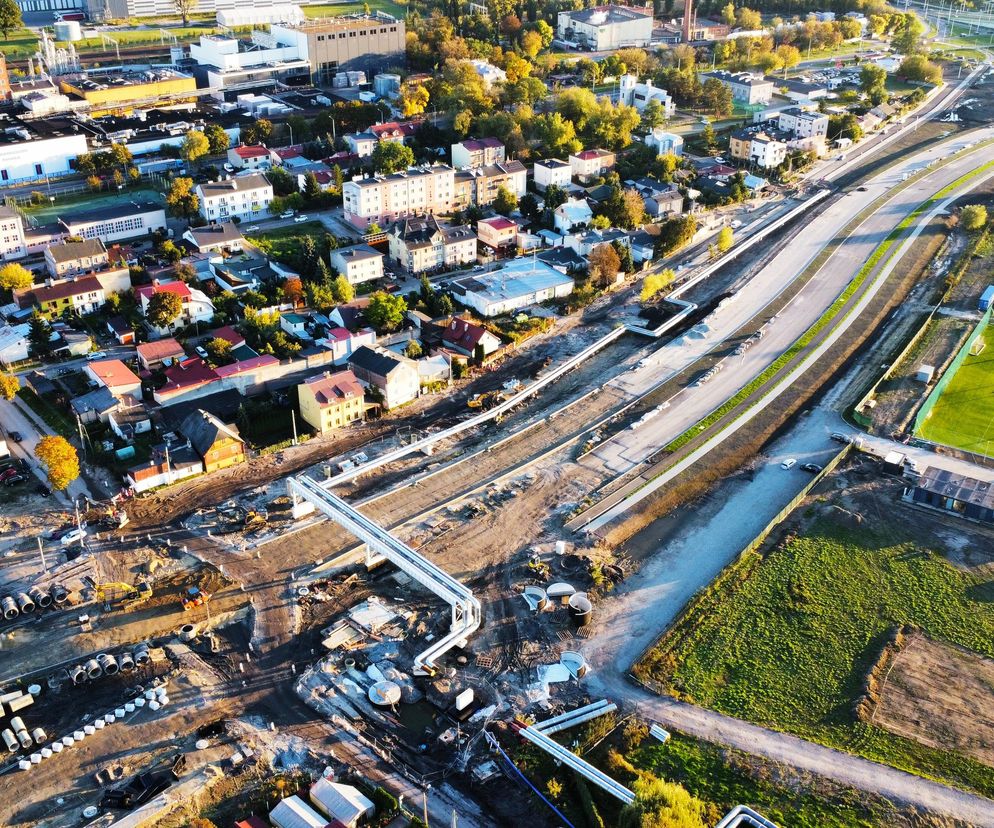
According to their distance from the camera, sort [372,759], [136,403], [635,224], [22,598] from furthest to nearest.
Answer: [635,224], [136,403], [22,598], [372,759]

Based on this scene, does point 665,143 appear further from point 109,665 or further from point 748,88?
point 109,665

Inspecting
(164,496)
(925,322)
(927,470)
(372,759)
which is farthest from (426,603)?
(925,322)

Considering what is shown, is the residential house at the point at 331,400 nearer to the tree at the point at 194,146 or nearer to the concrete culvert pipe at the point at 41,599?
the concrete culvert pipe at the point at 41,599

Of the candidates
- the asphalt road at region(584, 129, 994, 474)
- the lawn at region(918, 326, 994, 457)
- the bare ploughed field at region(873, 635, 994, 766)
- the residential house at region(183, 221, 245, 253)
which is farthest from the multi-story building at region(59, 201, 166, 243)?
the bare ploughed field at region(873, 635, 994, 766)

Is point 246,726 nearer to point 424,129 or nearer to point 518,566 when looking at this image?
point 518,566

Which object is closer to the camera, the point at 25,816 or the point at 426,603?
the point at 25,816

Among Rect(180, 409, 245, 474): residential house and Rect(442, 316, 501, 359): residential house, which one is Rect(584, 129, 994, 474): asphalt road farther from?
Rect(180, 409, 245, 474): residential house
